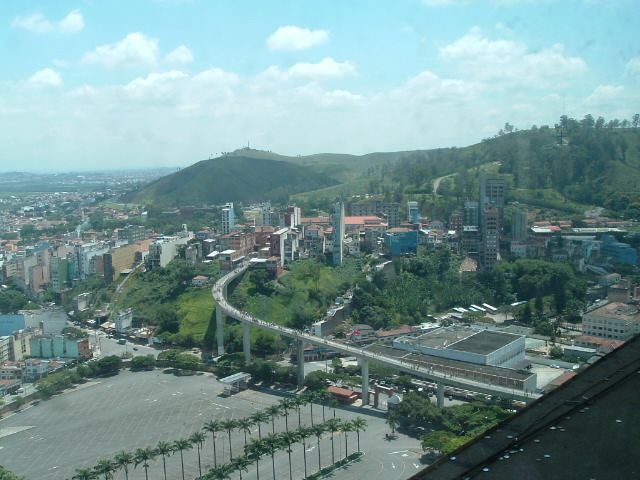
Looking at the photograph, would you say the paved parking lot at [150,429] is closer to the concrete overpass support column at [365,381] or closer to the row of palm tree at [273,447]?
the row of palm tree at [273,447]

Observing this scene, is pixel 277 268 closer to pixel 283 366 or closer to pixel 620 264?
pixel 283 366

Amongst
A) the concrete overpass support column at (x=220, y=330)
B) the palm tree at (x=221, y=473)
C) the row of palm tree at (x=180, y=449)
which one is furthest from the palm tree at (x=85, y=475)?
the concrete overpass support column at (x=220, y=330)

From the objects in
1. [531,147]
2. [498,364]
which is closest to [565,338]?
[498,364]

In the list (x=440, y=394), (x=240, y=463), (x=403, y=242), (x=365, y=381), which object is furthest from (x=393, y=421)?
(x=403, y=242)

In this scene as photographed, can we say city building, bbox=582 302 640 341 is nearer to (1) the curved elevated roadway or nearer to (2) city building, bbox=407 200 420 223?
(1) the curved elevated roadway

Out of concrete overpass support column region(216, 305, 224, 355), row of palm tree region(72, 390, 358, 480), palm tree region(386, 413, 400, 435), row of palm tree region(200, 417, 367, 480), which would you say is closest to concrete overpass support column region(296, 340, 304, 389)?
row of palm tree region(72, 390, 358, 480)

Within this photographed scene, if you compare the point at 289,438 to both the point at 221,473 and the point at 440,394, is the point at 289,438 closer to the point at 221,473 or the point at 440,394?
the point at 221,473
